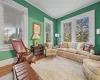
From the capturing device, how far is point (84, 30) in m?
5.05

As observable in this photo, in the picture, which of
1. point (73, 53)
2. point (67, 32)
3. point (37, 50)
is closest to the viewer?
point (73, 53)

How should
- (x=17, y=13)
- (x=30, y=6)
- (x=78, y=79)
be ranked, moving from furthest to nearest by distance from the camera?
(x=30, y=6) → (x=17, y=13) → (x=78, y=79)

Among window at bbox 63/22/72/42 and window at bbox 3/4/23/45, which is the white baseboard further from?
window at bbox 63/22/72/42

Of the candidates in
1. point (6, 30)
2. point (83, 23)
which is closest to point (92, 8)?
point (83, 23)

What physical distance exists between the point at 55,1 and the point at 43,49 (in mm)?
2714

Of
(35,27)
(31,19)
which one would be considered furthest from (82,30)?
(31,19)

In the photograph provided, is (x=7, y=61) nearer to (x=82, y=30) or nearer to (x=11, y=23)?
(x=11, y=23)

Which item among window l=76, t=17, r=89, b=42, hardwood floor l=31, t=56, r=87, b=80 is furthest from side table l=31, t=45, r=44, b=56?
window l=76, t=17, r=89, b=42

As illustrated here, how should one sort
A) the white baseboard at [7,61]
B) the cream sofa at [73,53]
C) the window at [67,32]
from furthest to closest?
the window at [67,32] < the cream sofa at [73,53] < the white baseboard at [7,61]

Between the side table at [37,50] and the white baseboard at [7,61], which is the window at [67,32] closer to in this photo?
the side table at [37,50]

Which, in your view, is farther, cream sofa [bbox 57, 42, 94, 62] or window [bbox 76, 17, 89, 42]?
window [bbox 76, 17, 89, 42]

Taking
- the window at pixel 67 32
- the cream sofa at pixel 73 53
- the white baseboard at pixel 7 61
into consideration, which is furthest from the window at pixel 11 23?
the window at pixel 67 32

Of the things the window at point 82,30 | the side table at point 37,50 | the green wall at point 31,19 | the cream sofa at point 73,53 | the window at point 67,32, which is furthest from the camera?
the window at point 67,32

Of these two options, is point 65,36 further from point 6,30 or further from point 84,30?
point 6,30
